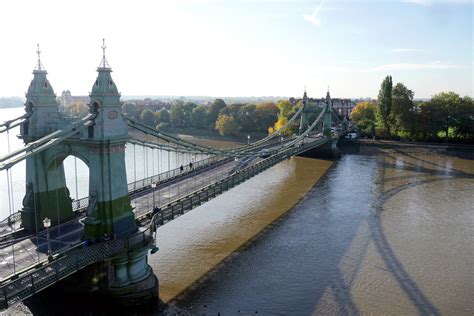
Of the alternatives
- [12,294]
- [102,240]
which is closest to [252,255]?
[102,240]

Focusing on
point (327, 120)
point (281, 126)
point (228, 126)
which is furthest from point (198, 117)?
point (327, 120)

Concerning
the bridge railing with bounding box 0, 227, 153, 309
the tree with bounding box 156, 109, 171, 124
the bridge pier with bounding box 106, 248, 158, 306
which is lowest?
the bridge pier with bounding box 106, 248, 158, 306

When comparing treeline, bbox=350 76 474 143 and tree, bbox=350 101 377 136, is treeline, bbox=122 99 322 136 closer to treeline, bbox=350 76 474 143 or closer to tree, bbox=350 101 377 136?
tree, bbox=350 101 377 136

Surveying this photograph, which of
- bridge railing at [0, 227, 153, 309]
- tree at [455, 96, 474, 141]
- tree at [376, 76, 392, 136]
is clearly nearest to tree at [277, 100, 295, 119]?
tree at [376, 76, 392, 136]

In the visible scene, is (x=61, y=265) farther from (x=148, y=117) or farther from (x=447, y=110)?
(x=148, y=117)

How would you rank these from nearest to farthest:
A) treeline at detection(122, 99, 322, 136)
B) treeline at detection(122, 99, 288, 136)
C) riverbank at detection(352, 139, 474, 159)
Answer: riverbank at detection(352, 139, 474, 159) < treeline at detection(122, 99, 322, 136) < treeline at detection(122, 99, 288, 136)

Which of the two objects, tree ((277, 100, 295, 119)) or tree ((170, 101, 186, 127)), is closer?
tree ((277, 100, 295, 119))
